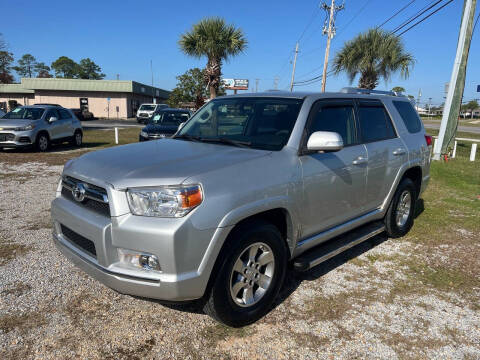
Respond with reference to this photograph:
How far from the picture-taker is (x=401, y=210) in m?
5.02

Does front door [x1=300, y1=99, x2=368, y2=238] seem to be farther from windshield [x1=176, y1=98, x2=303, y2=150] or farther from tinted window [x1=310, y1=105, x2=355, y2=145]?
windshield [x1=176, y1=98, x2=303, y2=150]

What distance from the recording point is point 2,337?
273 centimetres

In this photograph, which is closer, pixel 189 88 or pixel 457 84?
pixel 457 84

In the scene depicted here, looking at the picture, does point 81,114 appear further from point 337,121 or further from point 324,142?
point 324,142

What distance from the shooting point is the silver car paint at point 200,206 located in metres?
2.40

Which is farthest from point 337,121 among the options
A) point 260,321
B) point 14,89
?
point 14,89

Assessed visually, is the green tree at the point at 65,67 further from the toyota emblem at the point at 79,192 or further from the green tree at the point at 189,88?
the toyota emblem at the point at 79,192

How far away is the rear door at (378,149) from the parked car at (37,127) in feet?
38.2

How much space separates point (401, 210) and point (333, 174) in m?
2.12

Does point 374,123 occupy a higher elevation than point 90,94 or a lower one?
lower

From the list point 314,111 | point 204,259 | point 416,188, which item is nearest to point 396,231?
point 416,188

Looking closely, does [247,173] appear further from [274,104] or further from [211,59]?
[211,59]

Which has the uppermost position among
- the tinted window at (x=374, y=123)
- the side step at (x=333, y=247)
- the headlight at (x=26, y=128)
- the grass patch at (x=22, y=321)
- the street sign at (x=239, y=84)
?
the street sign at (x=239, y=84)

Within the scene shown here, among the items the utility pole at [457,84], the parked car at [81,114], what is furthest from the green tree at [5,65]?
the utility pole at [457,84]
